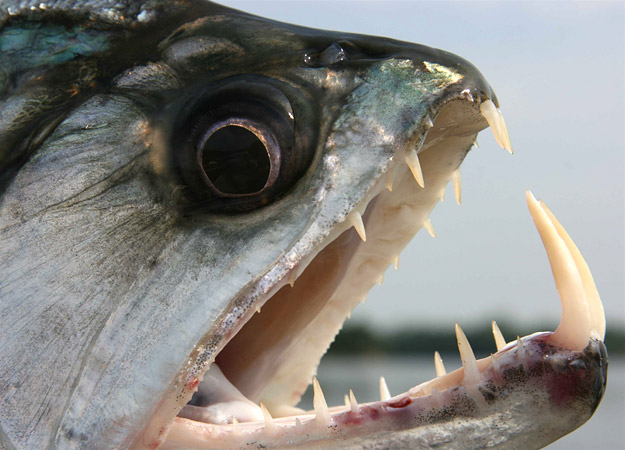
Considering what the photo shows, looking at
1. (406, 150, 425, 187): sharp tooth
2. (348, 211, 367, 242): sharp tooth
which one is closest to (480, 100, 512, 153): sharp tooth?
(406, 150, 425, 187): sharp tooth

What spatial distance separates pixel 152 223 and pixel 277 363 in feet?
4.15

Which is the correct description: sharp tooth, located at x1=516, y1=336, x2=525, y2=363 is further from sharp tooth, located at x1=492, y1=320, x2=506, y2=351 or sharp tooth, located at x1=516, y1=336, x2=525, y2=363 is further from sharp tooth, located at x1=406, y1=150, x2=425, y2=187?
sharp tooth, located at x1=406, y1=150, x2=425, y2=187

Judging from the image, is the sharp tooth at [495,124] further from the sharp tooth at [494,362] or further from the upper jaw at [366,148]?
the sharp tooth at [494,362]

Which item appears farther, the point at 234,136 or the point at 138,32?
the point at 138,32

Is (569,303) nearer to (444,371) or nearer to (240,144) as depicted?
(444,371)

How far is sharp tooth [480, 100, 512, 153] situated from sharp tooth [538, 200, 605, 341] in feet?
0.80

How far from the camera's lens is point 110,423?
1937 mm

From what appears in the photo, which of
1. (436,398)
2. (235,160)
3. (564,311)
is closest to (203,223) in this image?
(235,160)

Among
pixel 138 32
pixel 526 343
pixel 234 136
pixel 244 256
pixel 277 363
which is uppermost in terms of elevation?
pixel 138 32

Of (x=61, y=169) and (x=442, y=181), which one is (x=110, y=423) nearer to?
(x=61, y=169)

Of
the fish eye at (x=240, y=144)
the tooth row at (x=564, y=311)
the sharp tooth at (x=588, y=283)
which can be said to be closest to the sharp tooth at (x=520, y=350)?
the tooth row at (x=564, y=311)

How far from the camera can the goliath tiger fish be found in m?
1.97

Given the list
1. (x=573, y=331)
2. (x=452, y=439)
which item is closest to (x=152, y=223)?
(x=452, y=439)

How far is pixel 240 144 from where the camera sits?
85.0 inches
